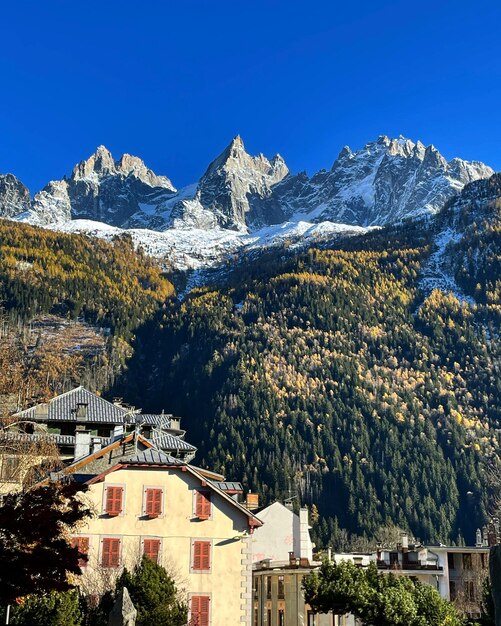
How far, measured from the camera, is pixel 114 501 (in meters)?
45.6

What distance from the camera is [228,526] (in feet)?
151

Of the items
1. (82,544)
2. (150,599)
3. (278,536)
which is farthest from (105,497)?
(278,536)

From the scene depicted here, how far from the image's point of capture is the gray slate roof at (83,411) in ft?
219

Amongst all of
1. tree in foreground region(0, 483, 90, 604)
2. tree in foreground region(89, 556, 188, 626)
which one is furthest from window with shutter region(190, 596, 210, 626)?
tree in foreground region(0, 483, 90, 604)

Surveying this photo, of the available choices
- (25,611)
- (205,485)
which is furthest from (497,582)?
(205,485)

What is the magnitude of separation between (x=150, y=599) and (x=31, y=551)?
14384mm

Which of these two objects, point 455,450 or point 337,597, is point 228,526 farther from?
point 455,450

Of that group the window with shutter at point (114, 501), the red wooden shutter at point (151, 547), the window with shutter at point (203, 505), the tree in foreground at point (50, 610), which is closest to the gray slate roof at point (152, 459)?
the window with shutter at point (114, 501)

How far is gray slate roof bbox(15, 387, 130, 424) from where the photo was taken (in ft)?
219

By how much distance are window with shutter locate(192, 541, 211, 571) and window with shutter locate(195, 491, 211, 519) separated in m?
1.47

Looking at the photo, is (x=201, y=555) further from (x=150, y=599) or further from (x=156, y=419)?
(x=156, y=419)

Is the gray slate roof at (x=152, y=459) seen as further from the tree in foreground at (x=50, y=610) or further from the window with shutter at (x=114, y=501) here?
the tree in foreground at (x=50, y=610)

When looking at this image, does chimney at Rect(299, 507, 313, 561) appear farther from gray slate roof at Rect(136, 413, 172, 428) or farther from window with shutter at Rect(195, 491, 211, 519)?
window with shutter at Rect(195, 491, 211, 519)

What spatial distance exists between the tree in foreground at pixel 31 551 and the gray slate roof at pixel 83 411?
1628 inches
